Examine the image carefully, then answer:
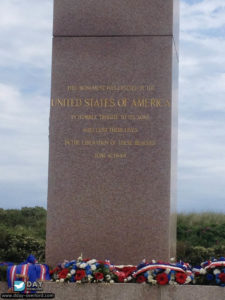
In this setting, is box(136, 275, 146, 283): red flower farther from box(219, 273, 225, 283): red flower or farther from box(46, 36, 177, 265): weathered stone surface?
box(46, 36, 177, 265): weathered stone surface

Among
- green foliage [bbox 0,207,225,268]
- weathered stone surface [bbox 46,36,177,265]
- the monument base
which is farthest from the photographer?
green foliage [bbox 0,207,225,268]

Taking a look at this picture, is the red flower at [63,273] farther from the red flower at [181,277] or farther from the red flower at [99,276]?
the red flower at [181,277]

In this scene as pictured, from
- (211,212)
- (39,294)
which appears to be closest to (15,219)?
(211,212)

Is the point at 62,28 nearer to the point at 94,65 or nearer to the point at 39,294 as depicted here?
the point at 94,65

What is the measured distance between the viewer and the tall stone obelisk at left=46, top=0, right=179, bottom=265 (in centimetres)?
943

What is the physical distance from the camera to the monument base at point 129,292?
25.8 ft

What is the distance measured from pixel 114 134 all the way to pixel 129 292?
105 inches

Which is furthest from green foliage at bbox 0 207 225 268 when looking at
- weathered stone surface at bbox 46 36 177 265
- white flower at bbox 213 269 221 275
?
white flower at bbox 213 269 221 275

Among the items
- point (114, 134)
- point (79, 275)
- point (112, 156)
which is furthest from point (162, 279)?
point (114, 134)

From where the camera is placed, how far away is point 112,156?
956cm

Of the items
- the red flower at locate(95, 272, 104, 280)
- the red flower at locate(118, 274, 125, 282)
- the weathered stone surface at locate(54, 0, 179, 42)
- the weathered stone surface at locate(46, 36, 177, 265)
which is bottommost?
the red flower at locate(118, 274, 125, 282)

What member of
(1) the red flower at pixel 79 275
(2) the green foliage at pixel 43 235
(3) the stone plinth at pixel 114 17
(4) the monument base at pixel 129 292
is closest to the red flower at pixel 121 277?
(4) the monument base at pixel 129 292

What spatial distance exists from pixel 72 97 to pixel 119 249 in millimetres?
2498

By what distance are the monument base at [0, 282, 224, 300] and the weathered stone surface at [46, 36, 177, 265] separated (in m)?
1.43
